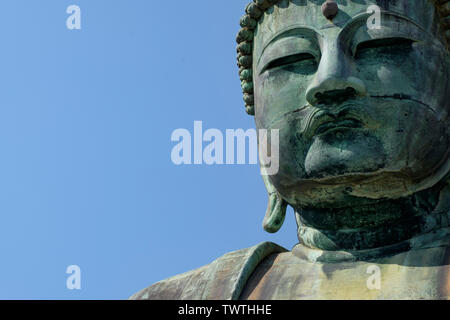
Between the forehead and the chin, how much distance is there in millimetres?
925

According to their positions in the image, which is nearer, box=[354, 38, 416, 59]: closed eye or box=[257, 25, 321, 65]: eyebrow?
box=[354, 38, 416, 59]: closed eye

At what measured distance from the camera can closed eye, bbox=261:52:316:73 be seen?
10.1 meters

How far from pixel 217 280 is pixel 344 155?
1454 millimetres

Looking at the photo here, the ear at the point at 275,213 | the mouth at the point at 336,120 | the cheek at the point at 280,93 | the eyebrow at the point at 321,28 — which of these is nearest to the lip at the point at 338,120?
the mouth at the point at 336,120

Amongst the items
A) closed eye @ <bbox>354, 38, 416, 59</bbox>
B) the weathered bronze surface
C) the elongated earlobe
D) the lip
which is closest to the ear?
the elongated earlobe

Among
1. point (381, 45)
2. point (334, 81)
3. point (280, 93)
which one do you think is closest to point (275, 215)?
point (280, 93)

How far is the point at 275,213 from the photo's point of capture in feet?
34.3

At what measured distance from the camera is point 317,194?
988 cm

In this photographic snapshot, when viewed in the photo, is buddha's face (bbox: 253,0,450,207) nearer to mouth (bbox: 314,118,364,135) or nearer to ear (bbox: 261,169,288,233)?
mouth (bbox: 314,118,364,135)

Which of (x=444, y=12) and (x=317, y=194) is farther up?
(x=444, y=12)
